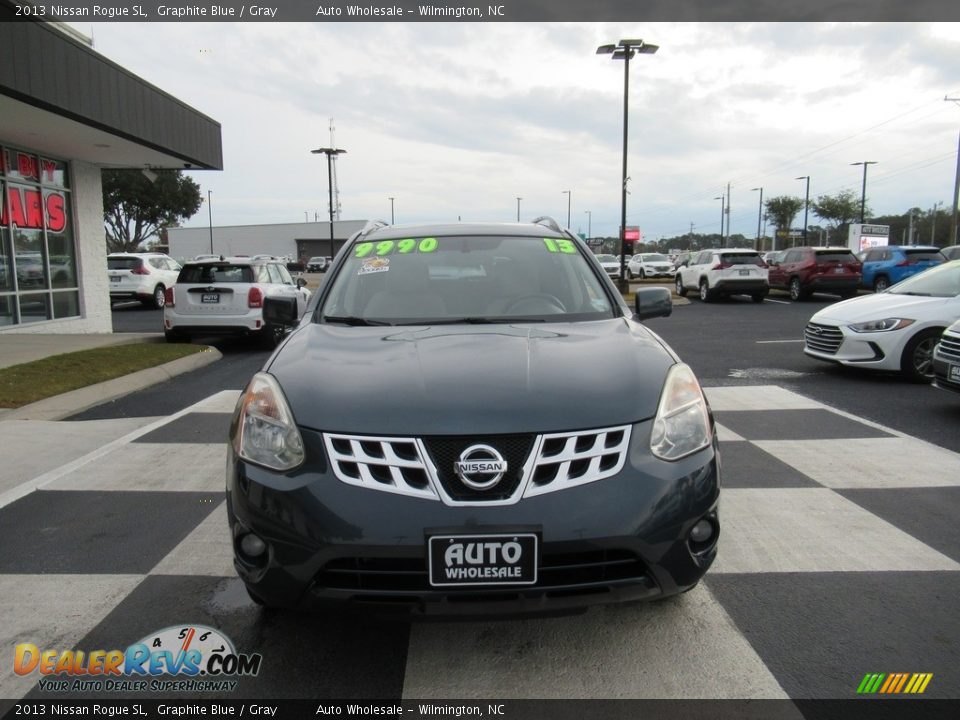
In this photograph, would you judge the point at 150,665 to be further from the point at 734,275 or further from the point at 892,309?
the point at 734,275

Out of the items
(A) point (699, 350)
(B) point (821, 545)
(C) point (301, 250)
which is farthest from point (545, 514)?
(C) point (301, 250)

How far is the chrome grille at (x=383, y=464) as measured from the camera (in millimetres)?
2213

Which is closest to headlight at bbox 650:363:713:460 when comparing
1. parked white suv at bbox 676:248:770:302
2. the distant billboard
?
parked white suv at bbox 676:248:770:302

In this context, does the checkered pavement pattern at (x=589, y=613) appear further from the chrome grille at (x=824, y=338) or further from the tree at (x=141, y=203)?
the tree at (x=141, y=203)

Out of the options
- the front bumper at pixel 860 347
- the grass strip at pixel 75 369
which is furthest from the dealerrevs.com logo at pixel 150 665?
the front bumper at pixel 860 347

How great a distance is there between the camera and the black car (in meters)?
2.16

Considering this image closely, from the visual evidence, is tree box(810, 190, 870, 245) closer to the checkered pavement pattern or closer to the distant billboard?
the distant billboard

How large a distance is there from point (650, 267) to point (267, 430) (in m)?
36.0

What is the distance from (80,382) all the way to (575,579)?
7522 millimetres

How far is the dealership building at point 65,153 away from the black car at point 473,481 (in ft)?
29.6

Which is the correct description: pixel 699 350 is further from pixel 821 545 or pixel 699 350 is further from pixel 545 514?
pixel 545 514

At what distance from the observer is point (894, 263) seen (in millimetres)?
20922

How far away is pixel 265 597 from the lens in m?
2.32

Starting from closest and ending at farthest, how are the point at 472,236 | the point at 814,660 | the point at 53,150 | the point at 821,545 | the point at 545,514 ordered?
the point at 545,514
the point at 814,660
the point at 821,545
the point at 472,236
the point at 53,150
